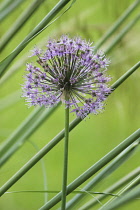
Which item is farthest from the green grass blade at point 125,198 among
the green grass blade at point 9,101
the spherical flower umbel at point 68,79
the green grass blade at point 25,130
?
the green grass blade at point 9,101

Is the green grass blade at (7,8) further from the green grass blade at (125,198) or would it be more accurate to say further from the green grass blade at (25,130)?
the green grass blade at (125,198)

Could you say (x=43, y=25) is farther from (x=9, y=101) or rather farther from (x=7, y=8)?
(x=9, y=101)

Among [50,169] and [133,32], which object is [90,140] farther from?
[133,32]

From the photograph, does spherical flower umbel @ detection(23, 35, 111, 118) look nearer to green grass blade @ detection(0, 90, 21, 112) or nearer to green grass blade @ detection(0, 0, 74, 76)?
green grass blade @ detection(0, 0, 74, 76)

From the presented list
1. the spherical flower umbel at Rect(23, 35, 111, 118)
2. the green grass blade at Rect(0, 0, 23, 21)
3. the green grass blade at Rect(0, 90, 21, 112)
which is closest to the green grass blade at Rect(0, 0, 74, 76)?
the spherical flower umbel at Rect(23, 35, 111, 118)

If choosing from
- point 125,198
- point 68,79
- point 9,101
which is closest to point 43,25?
point 68,79

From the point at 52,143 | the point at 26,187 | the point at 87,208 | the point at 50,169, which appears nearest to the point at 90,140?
the point at 50,169
